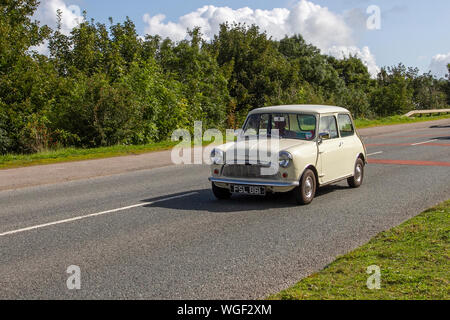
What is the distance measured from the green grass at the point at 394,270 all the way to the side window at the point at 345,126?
4.16 metres

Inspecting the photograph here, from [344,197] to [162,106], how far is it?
563 inches

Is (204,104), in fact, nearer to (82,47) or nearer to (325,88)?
(82,47)

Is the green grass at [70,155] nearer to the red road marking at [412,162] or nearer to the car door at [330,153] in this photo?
the red road marking at [412,162]

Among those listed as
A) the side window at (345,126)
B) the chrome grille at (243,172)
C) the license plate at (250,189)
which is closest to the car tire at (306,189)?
the chrome grille at (243,172)

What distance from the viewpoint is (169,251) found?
6.21 metres

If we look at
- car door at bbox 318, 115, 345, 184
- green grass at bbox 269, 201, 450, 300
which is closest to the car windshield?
car door at bbox 318, 115, 345, 184

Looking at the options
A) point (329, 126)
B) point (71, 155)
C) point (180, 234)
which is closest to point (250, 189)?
point (180, 234)

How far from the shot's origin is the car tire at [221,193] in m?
9.71

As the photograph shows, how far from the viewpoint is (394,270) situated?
196 inches

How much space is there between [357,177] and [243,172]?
10.7 ft

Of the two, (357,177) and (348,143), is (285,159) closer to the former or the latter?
(348,143)

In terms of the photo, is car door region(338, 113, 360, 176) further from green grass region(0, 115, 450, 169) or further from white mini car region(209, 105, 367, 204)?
green grass region(0, 115, 450, 169)

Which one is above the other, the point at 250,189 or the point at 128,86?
the point at 128,86
